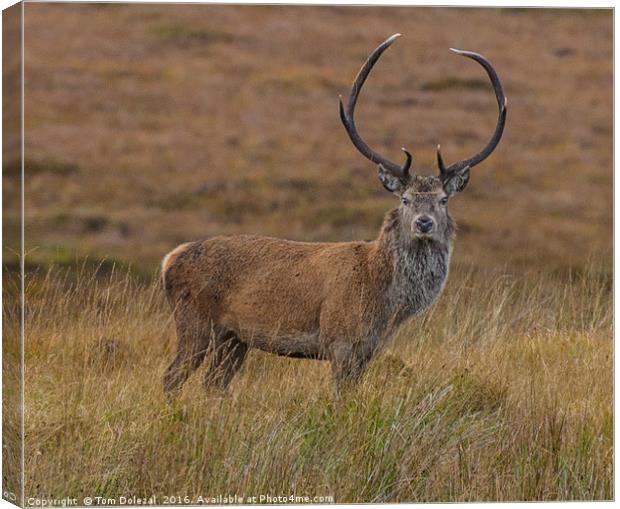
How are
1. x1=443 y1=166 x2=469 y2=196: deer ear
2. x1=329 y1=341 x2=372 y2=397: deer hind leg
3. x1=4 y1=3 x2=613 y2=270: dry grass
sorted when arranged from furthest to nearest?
1. x1=4 y1=3 x2=613 y2=270: dry grass
2. x1=443 y1=166 x2=469 y2=196: deer ear
3. x1=329 y1=341 x2=372 y2=397: deer hind leg

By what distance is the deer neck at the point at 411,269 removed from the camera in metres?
8.09

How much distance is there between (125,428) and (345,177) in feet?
62.1

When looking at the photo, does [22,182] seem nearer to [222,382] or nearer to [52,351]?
[52,351]

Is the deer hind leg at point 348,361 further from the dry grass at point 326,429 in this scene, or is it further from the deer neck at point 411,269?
the deer neck at point 411,269

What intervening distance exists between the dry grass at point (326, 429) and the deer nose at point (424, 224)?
29.2 inches

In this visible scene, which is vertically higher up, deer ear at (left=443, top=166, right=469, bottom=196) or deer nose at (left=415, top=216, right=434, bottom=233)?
deer ear at (left=443, top=166, right=469, bottom=196)

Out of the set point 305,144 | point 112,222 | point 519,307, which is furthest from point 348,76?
point 519,307

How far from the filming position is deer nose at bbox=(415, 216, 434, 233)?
25.9ft

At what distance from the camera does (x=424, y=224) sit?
A: 7902mm

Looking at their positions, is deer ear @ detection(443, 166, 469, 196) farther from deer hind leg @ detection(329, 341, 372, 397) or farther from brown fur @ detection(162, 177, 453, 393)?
deer hind leg @ detection(329, 341, 372, 397)

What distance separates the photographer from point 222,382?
8.30 metres

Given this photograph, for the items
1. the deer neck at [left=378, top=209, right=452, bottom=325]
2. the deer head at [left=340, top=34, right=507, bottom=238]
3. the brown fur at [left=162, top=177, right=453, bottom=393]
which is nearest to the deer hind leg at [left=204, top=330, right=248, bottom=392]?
the brown fur at [left=162, top=177, right=453, bottom=393]

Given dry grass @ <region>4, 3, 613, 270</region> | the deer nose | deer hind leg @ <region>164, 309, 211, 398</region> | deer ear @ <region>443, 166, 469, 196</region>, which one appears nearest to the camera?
the deer nose

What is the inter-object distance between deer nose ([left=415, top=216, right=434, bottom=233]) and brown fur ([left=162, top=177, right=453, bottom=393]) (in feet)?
0.17
